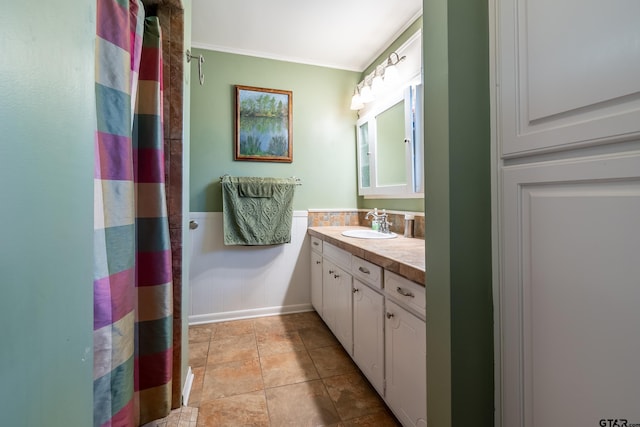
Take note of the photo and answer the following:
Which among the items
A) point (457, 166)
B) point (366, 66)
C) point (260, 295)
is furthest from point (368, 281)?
point (366, 66)

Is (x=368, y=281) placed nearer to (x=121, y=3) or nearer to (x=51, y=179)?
(x=51, y=179)

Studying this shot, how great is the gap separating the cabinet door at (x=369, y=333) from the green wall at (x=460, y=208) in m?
0.54

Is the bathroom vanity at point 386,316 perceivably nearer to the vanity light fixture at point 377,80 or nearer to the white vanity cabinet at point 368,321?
the white vanity cabinet at point 368,321

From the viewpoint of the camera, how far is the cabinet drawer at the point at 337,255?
Result: 1677 mm

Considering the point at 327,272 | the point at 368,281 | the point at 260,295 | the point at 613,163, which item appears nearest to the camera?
the point at 613,163

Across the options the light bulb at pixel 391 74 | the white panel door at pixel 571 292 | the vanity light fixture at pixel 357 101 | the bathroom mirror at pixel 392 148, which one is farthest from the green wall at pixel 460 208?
the vanity light fixture at pixel 357 101

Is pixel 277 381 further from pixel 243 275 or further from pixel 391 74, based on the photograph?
pixel 391 74

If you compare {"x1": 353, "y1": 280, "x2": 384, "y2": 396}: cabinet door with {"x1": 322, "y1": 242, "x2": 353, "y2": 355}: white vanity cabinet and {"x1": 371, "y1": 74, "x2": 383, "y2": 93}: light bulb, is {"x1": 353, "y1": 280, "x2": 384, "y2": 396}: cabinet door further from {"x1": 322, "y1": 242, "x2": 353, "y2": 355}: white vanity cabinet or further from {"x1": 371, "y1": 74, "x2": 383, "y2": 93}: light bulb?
{"x1": 371, "y1": 74, "x2": 383, "y2": 93}: light bulb

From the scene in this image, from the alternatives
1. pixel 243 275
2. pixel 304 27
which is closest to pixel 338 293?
pixel 243 275

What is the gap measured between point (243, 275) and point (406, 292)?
1.72m

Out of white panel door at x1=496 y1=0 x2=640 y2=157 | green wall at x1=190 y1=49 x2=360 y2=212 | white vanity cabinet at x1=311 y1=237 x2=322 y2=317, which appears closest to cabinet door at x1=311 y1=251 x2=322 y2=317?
white vanity cabinet at x1=311 y1=237 x2=322 y2=317

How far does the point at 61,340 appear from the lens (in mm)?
349

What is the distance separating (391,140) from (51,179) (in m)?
2.07

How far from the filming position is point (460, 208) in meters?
0.73
